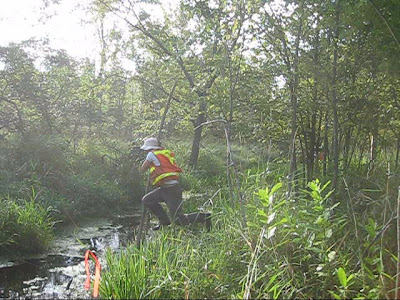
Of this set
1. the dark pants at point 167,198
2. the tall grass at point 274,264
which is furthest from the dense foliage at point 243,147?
the dark pants at point 167,198

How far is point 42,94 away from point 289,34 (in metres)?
6.71

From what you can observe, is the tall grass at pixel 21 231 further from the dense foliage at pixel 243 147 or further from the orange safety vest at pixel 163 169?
the orange safety vest at pixel 163 169

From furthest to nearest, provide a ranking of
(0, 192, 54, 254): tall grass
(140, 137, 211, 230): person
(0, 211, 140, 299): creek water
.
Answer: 1. (140, 137, 211, 230): person
2. (0, 192, 54, 254): tall grass
3. (0, 211, 140, 299): creek water

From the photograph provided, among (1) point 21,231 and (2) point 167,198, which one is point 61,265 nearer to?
(1) point 21,231

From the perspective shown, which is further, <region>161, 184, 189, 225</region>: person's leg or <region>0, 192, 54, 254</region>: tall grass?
<region>161, 184, 189, 225</region>: person's leg

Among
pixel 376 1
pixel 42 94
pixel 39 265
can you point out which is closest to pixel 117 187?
pixel 42 94

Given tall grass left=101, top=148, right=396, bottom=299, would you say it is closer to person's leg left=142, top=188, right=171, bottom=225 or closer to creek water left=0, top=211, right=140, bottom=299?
creek water left=0, top=211, right=140, bottom=299

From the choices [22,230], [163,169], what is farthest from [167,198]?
[22,230]

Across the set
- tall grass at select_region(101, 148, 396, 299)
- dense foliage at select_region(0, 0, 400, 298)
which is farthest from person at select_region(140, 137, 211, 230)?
tall grass at select_region(101, 148, 396, 299)

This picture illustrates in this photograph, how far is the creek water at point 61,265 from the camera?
4977mm

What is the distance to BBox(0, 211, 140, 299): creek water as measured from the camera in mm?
4977

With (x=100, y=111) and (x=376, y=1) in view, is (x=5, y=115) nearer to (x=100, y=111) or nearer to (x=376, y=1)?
(x=100, y=111)

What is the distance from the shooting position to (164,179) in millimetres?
6812

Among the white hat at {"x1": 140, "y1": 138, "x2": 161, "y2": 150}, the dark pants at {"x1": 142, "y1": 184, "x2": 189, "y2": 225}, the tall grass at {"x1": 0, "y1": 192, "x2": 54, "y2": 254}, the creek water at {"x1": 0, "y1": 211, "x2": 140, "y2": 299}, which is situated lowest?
the creek water at {"x1": 0, "y1": 211, "x2": 140, "y2": 299}
